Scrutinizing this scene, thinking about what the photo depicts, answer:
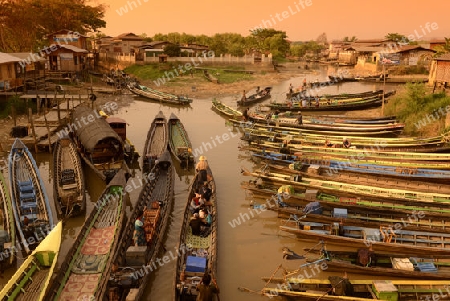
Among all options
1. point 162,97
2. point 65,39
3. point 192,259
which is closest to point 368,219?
point 192,259

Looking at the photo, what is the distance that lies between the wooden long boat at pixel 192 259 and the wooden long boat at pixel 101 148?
6478 mm

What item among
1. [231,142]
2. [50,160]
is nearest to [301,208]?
[231,142]

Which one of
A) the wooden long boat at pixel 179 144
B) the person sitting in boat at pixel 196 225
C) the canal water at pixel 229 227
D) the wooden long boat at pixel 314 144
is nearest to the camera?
the canal water at pixel 229 227

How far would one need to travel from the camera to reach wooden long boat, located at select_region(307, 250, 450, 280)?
400 inches

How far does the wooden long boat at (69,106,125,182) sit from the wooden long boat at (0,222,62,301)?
6.66 metres

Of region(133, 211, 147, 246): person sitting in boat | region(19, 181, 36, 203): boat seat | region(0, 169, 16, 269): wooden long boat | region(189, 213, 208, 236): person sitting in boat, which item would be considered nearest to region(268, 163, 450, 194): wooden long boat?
region(189, 213, 208, 236): person sitting in boat

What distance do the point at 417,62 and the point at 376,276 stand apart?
177 ft

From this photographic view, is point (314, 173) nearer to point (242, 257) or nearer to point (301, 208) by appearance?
point (301, 208)

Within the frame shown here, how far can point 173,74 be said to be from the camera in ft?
175

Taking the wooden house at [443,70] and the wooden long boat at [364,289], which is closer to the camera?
the wooden long boat at [364,289]

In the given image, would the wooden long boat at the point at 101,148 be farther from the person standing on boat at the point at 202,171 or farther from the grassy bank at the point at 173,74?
the grassy bank at the point at 173,74

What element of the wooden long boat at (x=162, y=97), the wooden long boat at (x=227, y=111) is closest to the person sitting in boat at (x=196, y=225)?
the wooden long boat at (x=227, y=111)

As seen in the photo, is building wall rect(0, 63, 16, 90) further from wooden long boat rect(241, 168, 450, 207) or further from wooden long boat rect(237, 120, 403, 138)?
wooden long boat rect(241, 168, 450, 207)

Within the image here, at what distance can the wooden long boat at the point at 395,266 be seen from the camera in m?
10.2
